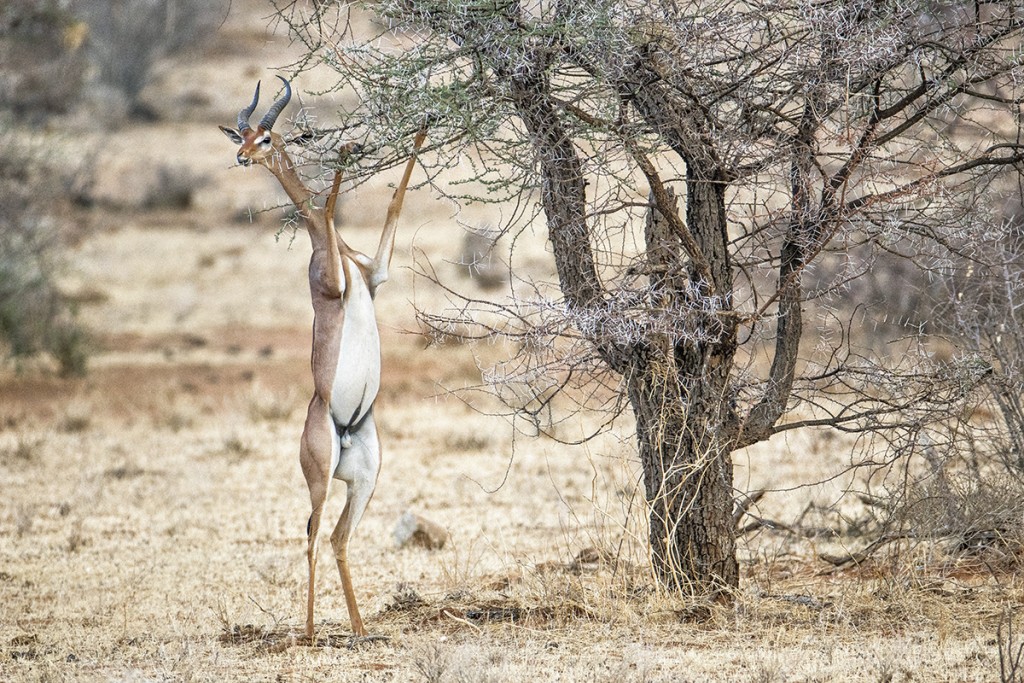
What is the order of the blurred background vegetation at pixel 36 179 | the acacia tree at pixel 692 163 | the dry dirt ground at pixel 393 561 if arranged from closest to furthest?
the dry dirt ground at pixel 393 561 < the acacia tree at pixel 692 163 < the blurred background vegetation at pixel 36 179

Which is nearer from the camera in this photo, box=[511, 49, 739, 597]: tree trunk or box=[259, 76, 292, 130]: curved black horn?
box=[259, 76, 292, 130]: curved black horn

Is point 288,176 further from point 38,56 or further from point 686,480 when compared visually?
point 38,56

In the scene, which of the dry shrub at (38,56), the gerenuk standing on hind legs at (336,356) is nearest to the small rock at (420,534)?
the gerenuk standing on hind legs at (336,356)

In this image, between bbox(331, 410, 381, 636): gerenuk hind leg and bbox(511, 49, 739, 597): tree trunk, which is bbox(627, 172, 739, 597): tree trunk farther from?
bbox(331, 410, 381, 636): gerenuk hind leg

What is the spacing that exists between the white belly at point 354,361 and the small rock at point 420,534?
2.98 metres

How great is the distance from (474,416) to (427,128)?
8.39 meters

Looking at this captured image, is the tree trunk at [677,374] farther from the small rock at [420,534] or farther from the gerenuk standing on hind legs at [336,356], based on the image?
the small rock at [420,534]

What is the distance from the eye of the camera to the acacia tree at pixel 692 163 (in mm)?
5504

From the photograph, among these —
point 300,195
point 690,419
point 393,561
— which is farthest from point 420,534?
point 300,195

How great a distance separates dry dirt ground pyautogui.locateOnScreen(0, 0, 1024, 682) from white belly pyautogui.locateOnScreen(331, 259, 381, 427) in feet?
1.74

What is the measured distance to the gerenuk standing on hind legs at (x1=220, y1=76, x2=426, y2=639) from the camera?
216 inches

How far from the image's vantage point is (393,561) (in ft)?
26.9

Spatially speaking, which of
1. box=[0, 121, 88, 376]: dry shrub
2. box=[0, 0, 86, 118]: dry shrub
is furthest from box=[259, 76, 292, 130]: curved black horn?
box=[0, 121, 88, 376]: dry shrub

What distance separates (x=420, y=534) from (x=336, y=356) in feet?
10.5
